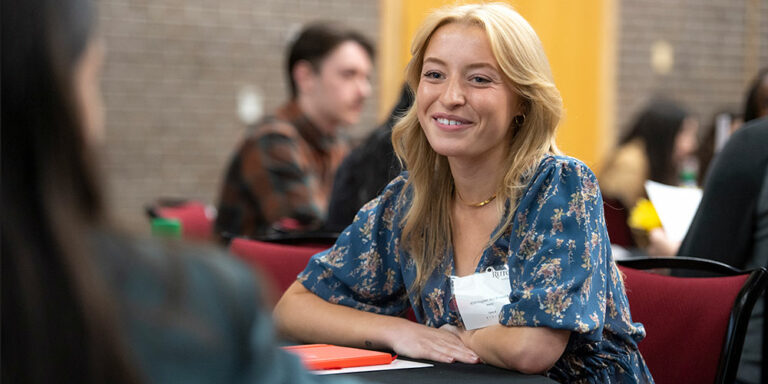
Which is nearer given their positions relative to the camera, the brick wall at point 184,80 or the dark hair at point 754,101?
the dark hair at point 754,101

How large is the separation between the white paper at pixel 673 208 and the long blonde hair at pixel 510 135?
86cm

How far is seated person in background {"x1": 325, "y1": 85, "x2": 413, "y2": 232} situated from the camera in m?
3.06

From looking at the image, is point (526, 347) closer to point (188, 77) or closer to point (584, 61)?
point (188, 77)

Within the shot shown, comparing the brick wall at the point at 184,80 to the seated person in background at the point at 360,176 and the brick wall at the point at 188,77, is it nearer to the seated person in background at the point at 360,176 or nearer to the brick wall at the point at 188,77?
the brick wall at the point at 188,77

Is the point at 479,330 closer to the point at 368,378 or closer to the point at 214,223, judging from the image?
the point at 368,378

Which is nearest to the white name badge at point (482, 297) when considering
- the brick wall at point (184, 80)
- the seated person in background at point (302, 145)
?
the seated person in background at point (302, 145)

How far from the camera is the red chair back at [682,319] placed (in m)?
1.84

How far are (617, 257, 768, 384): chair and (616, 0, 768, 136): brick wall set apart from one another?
5087 mm

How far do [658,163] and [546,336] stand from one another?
3968 millimetres

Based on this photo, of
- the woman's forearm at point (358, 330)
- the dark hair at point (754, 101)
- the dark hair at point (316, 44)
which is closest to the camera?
the woman's forearm at point (358, 330)

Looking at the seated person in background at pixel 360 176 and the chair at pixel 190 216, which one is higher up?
the seated person in background at pixel 360 176

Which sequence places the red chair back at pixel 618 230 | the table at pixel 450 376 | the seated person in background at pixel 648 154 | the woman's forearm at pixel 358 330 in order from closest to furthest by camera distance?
the table at pixel 450 376 → the woman's forearm at pixel 358 330 → the red chair back at pixel 618 230 → the seated person in background at pixel 648 154

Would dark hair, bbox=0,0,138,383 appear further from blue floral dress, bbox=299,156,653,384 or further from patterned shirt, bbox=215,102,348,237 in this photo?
patterned shirt, bbox=215,102,348,237

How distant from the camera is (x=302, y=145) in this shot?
4.03 metres
